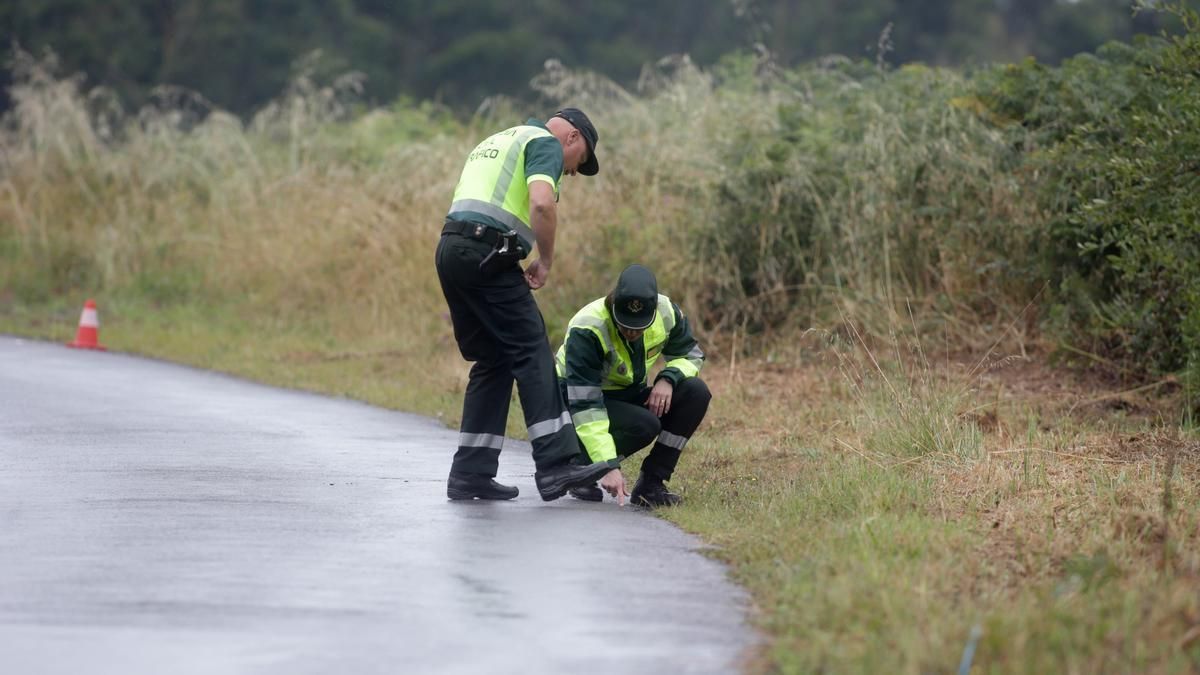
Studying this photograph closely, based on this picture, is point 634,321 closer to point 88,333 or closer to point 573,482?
point 573,482

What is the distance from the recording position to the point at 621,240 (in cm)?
1731

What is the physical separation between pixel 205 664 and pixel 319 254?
51.9 feet

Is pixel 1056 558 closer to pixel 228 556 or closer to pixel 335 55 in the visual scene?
pixel 228 556

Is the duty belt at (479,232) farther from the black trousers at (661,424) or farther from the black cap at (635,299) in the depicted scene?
the black trousers at (661,424)

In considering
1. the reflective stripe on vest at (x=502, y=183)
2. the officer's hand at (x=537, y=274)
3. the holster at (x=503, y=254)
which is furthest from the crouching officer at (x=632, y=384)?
the reflective stripe on vest at (x=502, y=183)

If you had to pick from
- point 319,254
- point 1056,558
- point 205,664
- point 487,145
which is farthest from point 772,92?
point 205,664

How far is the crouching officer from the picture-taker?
28.6 feet

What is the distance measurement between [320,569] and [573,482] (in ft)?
6.44

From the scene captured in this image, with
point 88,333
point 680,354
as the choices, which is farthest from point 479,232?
point 88,333

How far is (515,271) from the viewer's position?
8867 mm

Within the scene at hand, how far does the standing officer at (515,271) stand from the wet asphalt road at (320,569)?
23 cm

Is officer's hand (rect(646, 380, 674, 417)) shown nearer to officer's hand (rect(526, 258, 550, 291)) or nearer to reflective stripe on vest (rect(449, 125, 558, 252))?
officer's hand (rect(526, 258, 550, 291))

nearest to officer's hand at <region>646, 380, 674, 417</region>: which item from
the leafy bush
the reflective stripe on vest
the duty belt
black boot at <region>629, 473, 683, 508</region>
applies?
black boot at <region>629, 473, 683, 508</region>

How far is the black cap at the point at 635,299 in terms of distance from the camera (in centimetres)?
856
